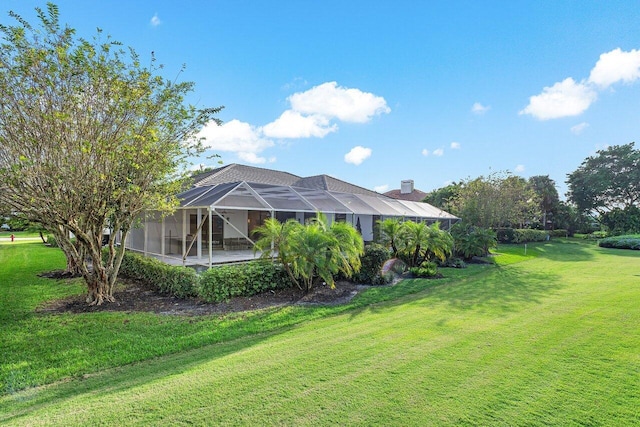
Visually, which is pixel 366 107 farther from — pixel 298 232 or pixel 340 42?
pixel 298 232

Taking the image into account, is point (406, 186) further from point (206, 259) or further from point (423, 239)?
point (206, 259)

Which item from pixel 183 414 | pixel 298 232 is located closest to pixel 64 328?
pixel 183 414

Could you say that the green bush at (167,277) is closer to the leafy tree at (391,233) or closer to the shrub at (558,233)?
the leafy tree at (391,233)

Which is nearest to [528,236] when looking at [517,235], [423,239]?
[517,235]

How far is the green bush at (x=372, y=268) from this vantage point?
9.99 m

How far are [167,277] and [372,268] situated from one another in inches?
242

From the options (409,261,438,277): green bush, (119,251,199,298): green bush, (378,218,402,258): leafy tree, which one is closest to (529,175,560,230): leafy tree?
(378,218,402,258): leafy tree

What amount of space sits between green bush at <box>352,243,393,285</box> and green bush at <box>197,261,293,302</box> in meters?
2.48

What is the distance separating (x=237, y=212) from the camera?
16.5 meters

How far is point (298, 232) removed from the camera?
8.23 meters

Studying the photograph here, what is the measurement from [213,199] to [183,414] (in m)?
8.69

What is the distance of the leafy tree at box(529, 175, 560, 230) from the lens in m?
34.6

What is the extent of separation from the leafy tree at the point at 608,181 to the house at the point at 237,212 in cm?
2457

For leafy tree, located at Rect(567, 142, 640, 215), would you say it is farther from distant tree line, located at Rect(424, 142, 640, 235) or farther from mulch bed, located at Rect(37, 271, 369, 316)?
mulch bed, located at Rect(37, 271, 369, 316)
